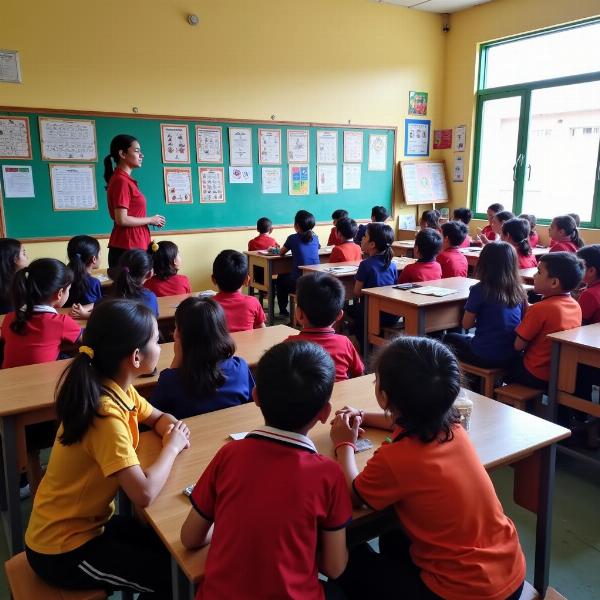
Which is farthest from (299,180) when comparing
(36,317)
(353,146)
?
(36,317)

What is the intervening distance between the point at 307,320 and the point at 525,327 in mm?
1278

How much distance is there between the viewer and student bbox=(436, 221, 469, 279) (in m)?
4.30

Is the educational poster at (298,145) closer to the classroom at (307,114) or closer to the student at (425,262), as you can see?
the classroom at (307,114)

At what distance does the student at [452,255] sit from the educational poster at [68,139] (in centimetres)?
335

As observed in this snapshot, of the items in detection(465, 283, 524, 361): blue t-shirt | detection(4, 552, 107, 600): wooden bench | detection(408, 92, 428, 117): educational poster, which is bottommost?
detection(4, 552, 107, 600): wooden bench

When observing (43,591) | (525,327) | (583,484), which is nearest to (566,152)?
(525,327)

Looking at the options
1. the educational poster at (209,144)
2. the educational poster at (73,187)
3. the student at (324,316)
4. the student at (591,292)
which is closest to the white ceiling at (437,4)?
the educational poster at (209,144)

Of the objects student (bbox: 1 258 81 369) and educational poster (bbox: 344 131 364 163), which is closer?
student (bbox: 1 258 81 369)

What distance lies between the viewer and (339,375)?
2.08 m

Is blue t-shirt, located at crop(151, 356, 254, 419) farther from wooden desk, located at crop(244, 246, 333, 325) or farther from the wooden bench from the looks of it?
wooden desk, located at crop(244, 246, 333, 325)

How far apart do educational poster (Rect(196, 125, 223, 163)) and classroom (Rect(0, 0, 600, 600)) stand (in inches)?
1.0

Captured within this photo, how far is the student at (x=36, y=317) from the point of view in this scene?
226 centimetres

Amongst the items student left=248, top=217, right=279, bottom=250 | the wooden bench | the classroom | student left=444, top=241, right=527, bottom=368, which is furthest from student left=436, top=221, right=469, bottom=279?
the wooden bench

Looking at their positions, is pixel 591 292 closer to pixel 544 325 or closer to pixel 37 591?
pixel 544 325
